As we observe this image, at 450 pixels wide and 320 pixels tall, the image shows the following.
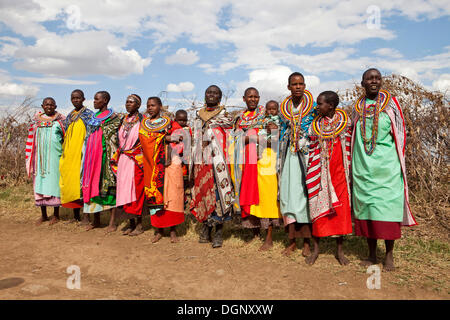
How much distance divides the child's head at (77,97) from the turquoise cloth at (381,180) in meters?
4.48

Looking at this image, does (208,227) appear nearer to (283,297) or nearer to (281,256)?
(281,256)

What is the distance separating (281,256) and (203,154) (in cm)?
172

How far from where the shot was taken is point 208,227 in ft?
16.9

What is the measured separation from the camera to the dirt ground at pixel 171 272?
10.9 ft

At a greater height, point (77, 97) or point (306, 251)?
point (77, 97)

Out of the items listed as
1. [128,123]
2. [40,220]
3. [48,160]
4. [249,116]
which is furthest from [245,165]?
[40,220]

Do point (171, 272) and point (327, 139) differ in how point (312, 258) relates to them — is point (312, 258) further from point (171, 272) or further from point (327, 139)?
point (171, 272)

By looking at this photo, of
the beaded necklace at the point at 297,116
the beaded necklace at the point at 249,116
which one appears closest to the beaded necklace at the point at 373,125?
the beaded necklace at the point at 297,116

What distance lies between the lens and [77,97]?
5.81 m

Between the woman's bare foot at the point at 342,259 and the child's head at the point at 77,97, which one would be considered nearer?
the woman's bare foot at the point at 342,259

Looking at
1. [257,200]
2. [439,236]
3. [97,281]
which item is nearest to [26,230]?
[97,281]

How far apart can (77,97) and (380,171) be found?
4.76 metres

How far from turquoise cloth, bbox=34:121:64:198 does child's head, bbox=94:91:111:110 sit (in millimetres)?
939

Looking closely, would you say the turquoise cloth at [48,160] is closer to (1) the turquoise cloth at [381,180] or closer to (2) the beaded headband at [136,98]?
(2) the beaded headband at [136,98]
